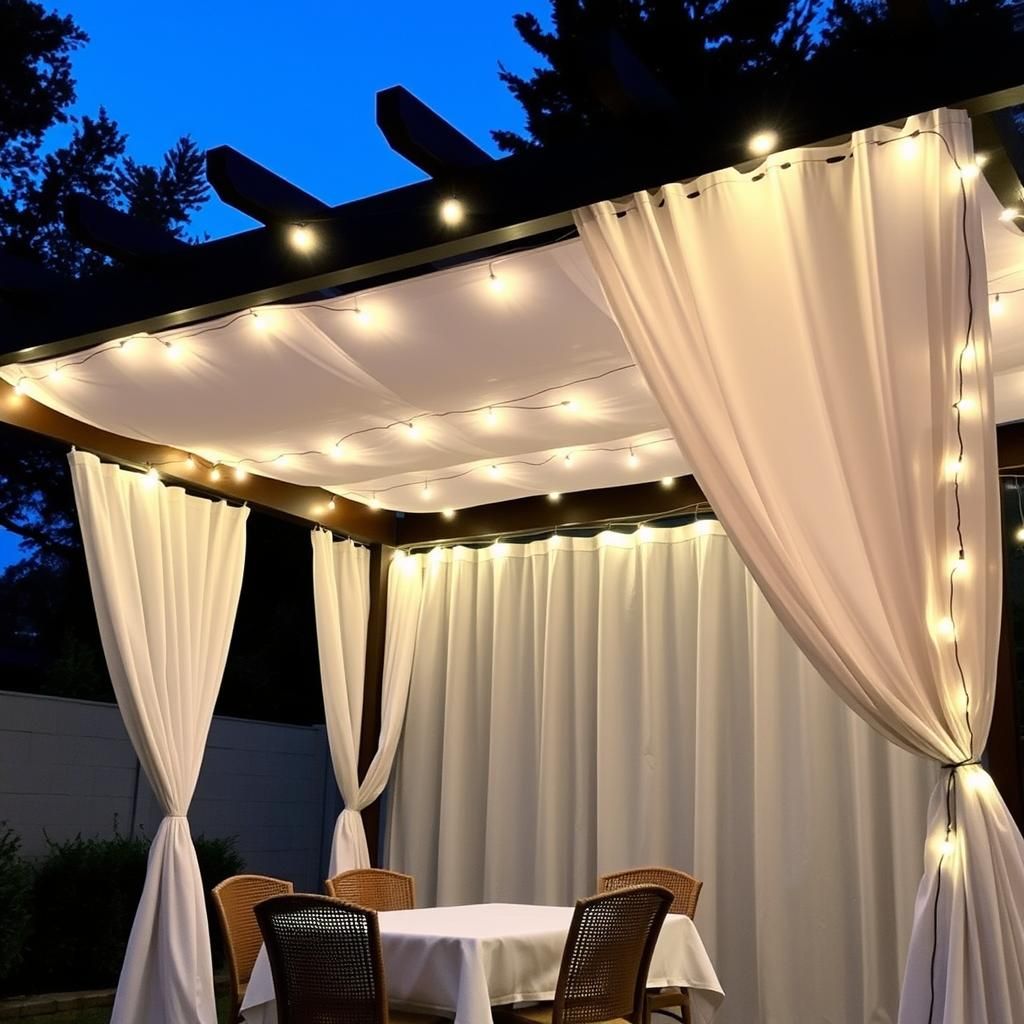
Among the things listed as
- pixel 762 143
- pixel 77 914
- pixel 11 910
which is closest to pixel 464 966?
pixel 762 143

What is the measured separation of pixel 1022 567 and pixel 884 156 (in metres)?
3.11

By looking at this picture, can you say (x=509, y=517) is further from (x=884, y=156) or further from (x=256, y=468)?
(x=884, y=156)

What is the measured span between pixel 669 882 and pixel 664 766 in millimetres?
891

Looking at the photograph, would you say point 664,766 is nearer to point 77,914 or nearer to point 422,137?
point 77,914

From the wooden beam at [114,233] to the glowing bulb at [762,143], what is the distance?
6.60ft

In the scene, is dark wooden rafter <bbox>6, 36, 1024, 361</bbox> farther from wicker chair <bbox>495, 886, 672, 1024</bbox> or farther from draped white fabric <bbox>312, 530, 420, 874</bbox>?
draped white fabric <bbox>312, 530, 420, 874</bbox>

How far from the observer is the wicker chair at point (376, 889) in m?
5.52

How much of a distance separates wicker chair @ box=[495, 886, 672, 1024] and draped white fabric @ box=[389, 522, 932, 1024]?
172 centimetres

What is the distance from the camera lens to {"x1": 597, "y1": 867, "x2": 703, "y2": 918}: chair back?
522 centimetres

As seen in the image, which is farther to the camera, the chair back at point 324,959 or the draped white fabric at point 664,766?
the draped white fabric at point 664,766

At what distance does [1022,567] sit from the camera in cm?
556

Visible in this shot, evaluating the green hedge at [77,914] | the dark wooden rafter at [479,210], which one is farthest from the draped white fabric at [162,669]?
the green hedge at [77,914]

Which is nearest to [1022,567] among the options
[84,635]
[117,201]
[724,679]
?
[724,679]

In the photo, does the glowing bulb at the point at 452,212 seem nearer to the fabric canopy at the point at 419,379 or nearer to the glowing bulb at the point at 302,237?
the fabric canopy at the point at 419,379
